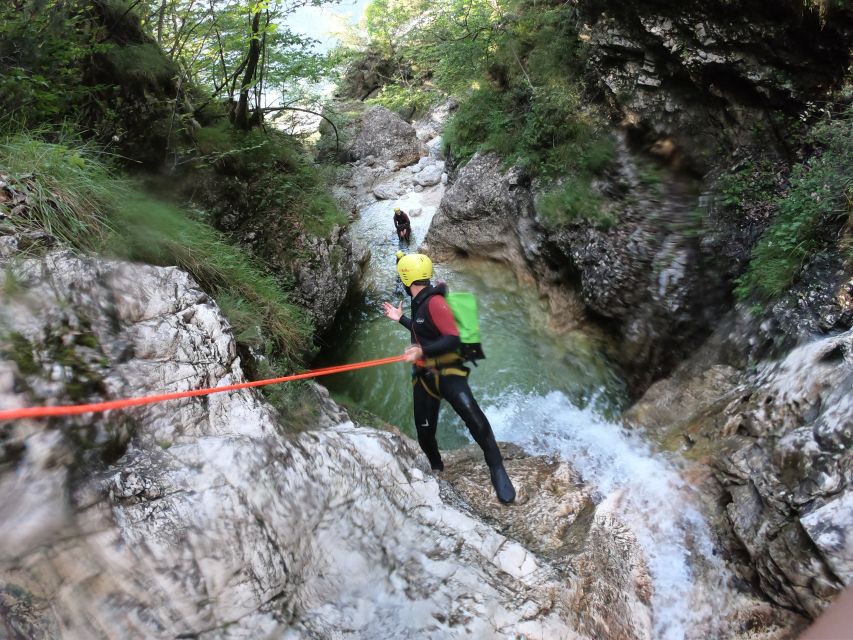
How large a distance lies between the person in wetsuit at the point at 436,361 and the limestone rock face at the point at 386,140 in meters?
13.9

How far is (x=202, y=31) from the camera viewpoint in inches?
264

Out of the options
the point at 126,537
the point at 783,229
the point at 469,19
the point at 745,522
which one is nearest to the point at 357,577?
the point at 126,537

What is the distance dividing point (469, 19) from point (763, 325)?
877cm

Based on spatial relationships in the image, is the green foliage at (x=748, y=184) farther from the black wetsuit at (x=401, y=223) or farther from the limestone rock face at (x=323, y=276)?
the black wetsuit at (x=401, y=223)

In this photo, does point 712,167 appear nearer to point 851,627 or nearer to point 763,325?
point 763,325

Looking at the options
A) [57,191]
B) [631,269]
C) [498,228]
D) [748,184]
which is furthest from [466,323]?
[498,228]

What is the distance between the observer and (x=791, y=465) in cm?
295

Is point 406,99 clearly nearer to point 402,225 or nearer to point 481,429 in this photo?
point 402,225

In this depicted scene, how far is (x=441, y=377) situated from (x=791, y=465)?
250 cm

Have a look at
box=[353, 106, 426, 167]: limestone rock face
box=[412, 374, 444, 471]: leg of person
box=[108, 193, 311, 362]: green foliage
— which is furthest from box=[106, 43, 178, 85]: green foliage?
box=[353, 106, 426, 167]: limestone rock face

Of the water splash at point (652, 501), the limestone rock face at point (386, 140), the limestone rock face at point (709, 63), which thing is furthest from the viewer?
the limestone rock face at point (386, 140)

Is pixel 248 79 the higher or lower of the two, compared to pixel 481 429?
higher

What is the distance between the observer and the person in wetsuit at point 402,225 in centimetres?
1112

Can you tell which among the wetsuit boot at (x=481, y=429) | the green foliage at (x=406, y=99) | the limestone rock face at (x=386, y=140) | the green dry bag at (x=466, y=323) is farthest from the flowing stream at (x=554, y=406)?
the green foliage at (x=406, y=99)
